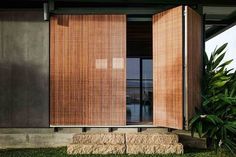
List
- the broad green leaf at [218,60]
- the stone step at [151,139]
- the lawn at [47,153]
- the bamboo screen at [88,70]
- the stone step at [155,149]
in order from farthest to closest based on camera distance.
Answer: the broad green leaf at [218,60], the bamboo screen at [88,70], the stone step at [151,139], the stone step at [155,149], the lawn at [47,153]

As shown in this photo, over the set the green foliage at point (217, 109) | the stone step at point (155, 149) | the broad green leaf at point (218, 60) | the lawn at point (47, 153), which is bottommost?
the lawn at point (47, 153)

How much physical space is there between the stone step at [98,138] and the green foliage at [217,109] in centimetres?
174

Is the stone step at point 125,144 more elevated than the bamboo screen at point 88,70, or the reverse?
the bamboo screen at point 88,70

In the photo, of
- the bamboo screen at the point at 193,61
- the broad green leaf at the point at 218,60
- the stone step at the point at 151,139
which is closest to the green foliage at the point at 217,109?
the broad green leaf at the point at 218,60

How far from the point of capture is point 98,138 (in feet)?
26.6

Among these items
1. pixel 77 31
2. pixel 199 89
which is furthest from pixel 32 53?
pixel 199 89

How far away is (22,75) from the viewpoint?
8.78 m

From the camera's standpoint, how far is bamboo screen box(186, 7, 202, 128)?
7855 mm

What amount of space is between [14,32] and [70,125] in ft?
9.23

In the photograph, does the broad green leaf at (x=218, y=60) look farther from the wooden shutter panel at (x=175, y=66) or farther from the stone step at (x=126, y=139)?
the stone step at (x=126, y=139)

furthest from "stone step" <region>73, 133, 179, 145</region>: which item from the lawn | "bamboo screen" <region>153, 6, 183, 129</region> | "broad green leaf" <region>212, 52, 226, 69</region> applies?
"broad green leaf" <region>212, 52, 226, 69</region>

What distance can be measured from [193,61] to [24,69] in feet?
14.0

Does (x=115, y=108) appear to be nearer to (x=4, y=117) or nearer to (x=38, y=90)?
(x=38, y=90)

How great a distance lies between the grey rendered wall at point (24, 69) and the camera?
8.73 meters
